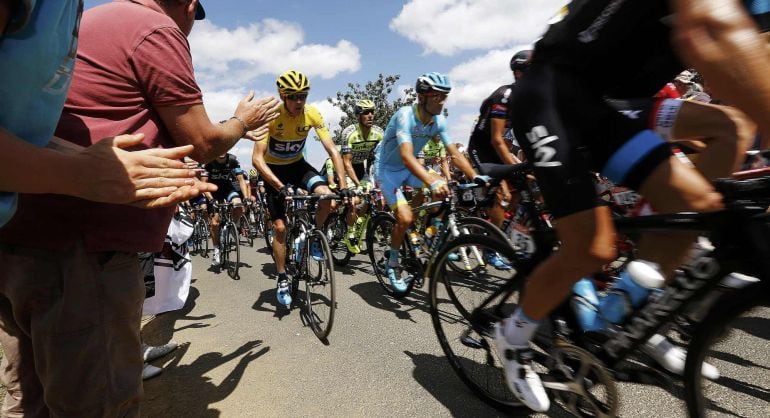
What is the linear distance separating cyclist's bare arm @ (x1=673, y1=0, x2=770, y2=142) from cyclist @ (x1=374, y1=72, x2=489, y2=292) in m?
2.86

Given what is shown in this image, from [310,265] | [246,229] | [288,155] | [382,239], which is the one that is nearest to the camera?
[310,265]

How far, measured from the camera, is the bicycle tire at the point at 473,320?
223 centimetres

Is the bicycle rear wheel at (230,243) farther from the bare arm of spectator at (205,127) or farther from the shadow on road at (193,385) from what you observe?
the bare arm of spectator at (205,127)

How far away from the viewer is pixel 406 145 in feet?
13.2

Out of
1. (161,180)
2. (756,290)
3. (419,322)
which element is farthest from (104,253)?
(419,322)

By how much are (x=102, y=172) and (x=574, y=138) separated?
5.52ft

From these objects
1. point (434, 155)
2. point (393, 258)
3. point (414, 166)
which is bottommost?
point (393, 258)

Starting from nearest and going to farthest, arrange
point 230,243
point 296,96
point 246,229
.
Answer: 1. point 296,96
2. point 230,243
3. point 246,229

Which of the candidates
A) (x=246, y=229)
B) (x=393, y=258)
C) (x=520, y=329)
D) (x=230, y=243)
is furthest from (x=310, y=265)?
(x=246, y=229)

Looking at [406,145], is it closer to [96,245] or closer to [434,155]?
[96,245]

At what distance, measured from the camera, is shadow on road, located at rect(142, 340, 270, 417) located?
250cm

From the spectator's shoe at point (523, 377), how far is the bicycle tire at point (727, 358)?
1.82 feet

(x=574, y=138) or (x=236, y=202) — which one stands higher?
(x=574, y=138)

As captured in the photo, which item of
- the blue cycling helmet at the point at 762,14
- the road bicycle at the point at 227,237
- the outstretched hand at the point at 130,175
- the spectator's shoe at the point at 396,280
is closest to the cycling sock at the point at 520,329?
the blue cycling helmet at the point at 762,14
